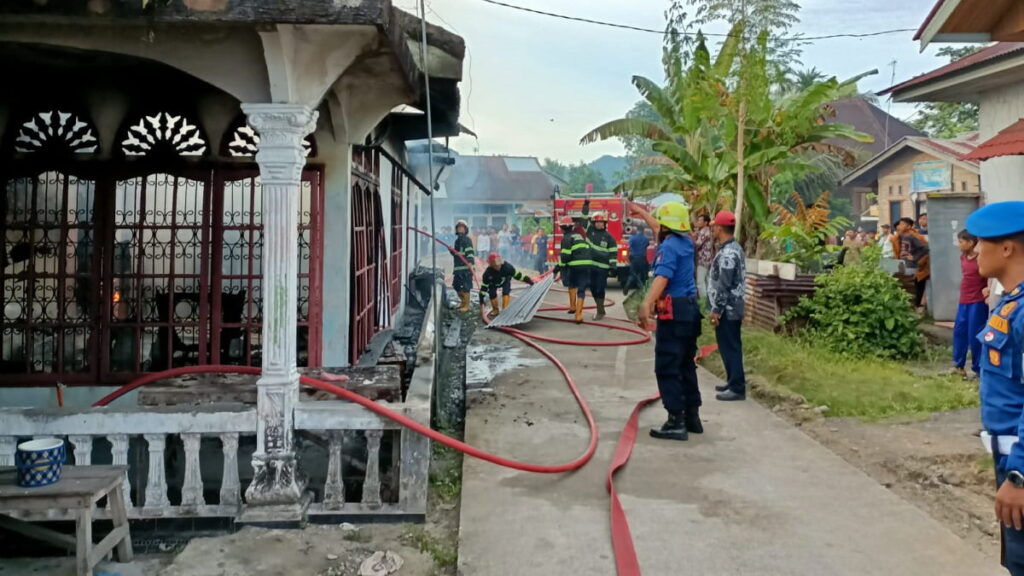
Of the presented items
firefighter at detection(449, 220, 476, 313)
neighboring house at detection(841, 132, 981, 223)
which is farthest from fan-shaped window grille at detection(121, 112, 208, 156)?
neighboring house at detection(841, 132, 981, 223)

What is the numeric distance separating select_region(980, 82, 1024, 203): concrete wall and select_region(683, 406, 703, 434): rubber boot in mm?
6604

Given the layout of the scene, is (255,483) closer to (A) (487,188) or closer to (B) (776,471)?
(B) (776,471)

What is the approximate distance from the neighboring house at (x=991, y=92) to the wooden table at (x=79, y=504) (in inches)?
397

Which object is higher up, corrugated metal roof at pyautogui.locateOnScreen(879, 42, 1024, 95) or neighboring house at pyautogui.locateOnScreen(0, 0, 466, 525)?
corrugated metal roof at pyautogui.locateOnScreen(879, 42, 1024, 95)

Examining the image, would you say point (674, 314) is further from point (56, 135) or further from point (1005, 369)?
point (56, 135)

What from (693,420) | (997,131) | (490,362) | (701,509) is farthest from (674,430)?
(997,131)

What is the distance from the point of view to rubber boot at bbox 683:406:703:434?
6.09 m

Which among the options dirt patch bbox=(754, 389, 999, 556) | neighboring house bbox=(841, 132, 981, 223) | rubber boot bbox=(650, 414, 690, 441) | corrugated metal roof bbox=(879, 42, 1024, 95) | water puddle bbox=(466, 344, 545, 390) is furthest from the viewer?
neighboring house bbox=(841, 132, 981, 223)

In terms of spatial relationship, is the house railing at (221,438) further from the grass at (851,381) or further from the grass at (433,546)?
the grass at (851,381)

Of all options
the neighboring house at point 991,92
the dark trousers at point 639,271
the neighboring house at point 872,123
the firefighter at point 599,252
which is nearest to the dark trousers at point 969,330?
the neighboring house at point 991,92

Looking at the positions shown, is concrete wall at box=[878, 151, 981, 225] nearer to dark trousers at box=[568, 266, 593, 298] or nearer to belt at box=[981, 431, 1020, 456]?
dark trousers at box=[568, 266, 593, 298]

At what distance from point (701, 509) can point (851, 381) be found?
158 inches

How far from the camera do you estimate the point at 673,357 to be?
18.8 feet

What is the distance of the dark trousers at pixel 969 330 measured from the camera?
7445mm
